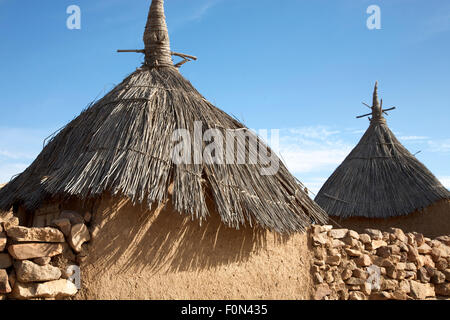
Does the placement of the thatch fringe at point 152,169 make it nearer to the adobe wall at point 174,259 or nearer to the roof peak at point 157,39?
the adobe wall at point 174,259

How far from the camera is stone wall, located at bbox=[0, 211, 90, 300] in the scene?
14.1ft

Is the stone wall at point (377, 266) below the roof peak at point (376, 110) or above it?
below

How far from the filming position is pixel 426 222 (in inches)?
423

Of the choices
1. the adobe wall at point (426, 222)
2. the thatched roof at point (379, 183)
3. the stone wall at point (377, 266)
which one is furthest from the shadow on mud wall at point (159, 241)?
the thatched roof at point (379, 183)

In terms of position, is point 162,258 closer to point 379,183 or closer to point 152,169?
point 152,169

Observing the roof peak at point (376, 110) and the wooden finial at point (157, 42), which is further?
the roof peak at point (376, 110)

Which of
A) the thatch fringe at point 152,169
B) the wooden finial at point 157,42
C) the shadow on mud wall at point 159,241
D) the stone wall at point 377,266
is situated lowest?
the stone wall at point 377,266

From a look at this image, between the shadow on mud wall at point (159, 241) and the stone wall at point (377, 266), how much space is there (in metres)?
1.78

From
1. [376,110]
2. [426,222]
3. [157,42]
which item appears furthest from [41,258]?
[376,110]

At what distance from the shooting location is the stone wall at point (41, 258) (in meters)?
4.31

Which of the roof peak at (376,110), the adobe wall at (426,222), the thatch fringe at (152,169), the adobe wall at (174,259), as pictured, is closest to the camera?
the adobe wall at (174,259)
